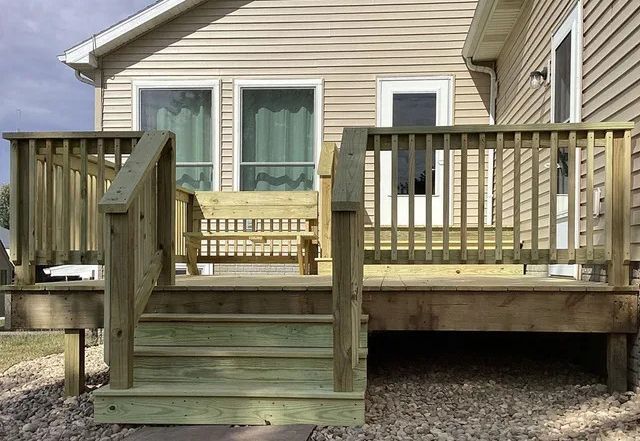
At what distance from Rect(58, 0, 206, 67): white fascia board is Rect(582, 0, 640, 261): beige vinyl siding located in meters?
4.62

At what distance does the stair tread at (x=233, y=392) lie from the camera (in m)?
2.83

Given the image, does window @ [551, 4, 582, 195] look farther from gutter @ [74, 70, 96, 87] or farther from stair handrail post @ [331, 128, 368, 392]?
gutter @ [74, 70, 96, 87]

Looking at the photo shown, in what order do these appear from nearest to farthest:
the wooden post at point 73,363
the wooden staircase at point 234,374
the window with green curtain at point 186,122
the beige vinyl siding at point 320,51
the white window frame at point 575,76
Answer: the wooden staircase at point 234,374
the wooden post at point 73,363
the white window frame at point 575,76
the beige vinyl siding at point 320,51
the window with green curtain at point 186,122

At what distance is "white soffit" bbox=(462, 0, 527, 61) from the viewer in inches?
233

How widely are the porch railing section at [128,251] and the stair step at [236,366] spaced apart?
8.0 inches

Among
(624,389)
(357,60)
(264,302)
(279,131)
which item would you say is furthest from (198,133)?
(624,389)

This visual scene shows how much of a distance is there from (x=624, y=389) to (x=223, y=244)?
488 cm

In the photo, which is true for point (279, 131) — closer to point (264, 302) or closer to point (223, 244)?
point (223, 244)

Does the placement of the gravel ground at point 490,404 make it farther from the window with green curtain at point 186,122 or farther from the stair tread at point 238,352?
the window with green curtain at point 186,122

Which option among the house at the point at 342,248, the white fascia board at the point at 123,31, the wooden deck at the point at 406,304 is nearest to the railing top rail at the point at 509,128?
the house at the point at 342,248

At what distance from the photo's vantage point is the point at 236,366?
3.12 m

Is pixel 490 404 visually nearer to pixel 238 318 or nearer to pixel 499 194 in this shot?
pixel 499 194

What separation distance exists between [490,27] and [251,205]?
3.11 m

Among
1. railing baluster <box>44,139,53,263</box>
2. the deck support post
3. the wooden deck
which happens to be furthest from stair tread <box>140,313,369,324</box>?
the deck support post
